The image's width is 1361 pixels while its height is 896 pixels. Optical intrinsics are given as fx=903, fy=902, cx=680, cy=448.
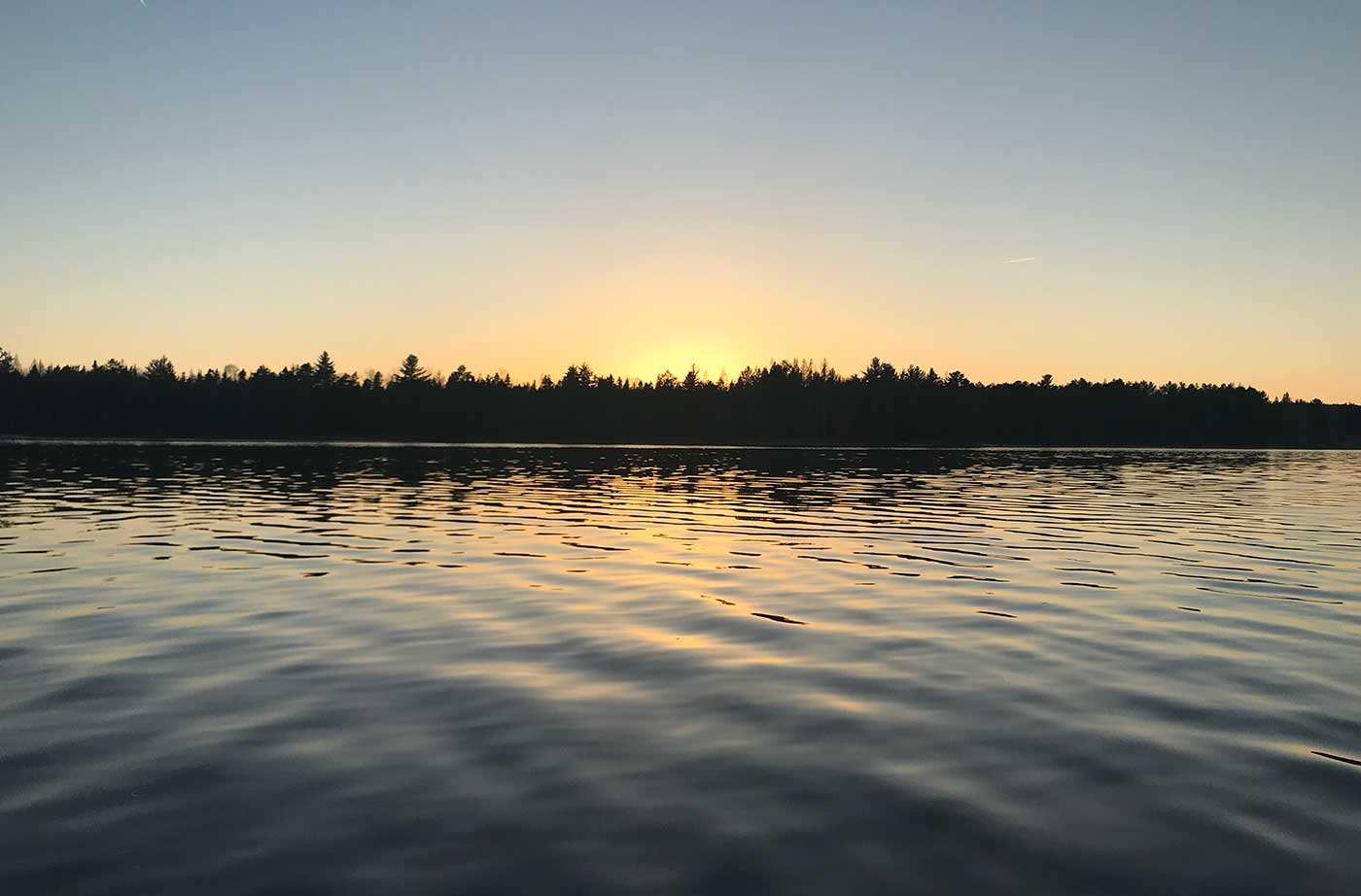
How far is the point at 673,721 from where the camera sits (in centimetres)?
995

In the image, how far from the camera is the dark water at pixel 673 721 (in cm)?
650

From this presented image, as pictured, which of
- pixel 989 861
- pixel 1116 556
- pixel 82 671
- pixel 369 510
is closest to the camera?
pixel 989 861

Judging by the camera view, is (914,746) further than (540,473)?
No

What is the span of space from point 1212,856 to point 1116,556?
781 inches

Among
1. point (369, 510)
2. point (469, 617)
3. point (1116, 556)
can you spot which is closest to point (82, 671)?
point (469, 617)

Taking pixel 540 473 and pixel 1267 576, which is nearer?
pixel 1267 576

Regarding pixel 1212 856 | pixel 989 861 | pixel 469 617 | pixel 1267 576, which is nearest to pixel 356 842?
pixel 989 861

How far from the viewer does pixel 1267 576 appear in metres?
21.4

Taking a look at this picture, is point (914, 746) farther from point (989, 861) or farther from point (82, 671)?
point (82, 671)

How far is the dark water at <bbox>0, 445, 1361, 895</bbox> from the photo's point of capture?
6504mm

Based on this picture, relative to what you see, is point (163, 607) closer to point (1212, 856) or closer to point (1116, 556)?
point (1212, 856)

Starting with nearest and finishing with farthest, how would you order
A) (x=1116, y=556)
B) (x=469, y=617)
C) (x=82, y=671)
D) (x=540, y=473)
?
(x=82, y=671)
(x=469, y=617)
(x=1116, y=556)
(x=540, y=473)

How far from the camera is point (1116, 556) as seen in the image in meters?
24.8

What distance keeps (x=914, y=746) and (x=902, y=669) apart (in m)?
3.29
